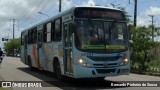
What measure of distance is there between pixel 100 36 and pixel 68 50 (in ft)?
5.43


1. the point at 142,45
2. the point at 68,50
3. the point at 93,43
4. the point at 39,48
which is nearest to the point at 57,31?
the point at 68,50

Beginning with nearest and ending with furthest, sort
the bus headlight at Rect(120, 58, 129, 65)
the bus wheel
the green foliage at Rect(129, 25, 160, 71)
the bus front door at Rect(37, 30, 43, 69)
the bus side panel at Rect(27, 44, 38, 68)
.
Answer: the bus headlight at Rect(120, 58, 129, 65), the bus wheel, the bus front door at Rect(37, 30, 43, 69), the bus side panel at Rect(27, 44, 38, 68), the green foliage at Rect(129, 25, 160, 71)

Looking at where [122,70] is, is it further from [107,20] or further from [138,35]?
[138,35]

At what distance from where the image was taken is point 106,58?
15.5m

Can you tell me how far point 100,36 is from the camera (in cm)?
1557

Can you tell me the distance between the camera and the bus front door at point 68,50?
634 inches

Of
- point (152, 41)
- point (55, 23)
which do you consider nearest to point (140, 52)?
point (152, 41)

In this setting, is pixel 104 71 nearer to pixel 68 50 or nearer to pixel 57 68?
pixel 68 50

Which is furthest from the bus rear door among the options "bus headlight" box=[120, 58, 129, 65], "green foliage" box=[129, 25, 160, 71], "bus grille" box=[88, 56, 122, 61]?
"green foliage" box=[129, 25, 160, 71]

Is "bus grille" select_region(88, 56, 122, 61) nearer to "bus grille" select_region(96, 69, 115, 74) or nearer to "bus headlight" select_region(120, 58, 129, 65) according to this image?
"bus headlight" select_region(120, 58, 129, 65)

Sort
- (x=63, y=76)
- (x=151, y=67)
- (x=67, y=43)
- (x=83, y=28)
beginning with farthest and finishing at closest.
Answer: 1. (x=151, y=67)
2. (x=63, y=76)
3. (x=67, y=43)
4. (x=83, y=28)

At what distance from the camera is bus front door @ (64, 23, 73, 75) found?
16.1m

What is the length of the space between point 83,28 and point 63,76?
339 centimetres

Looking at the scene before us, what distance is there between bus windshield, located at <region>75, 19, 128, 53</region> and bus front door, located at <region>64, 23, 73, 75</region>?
31.1 inches
